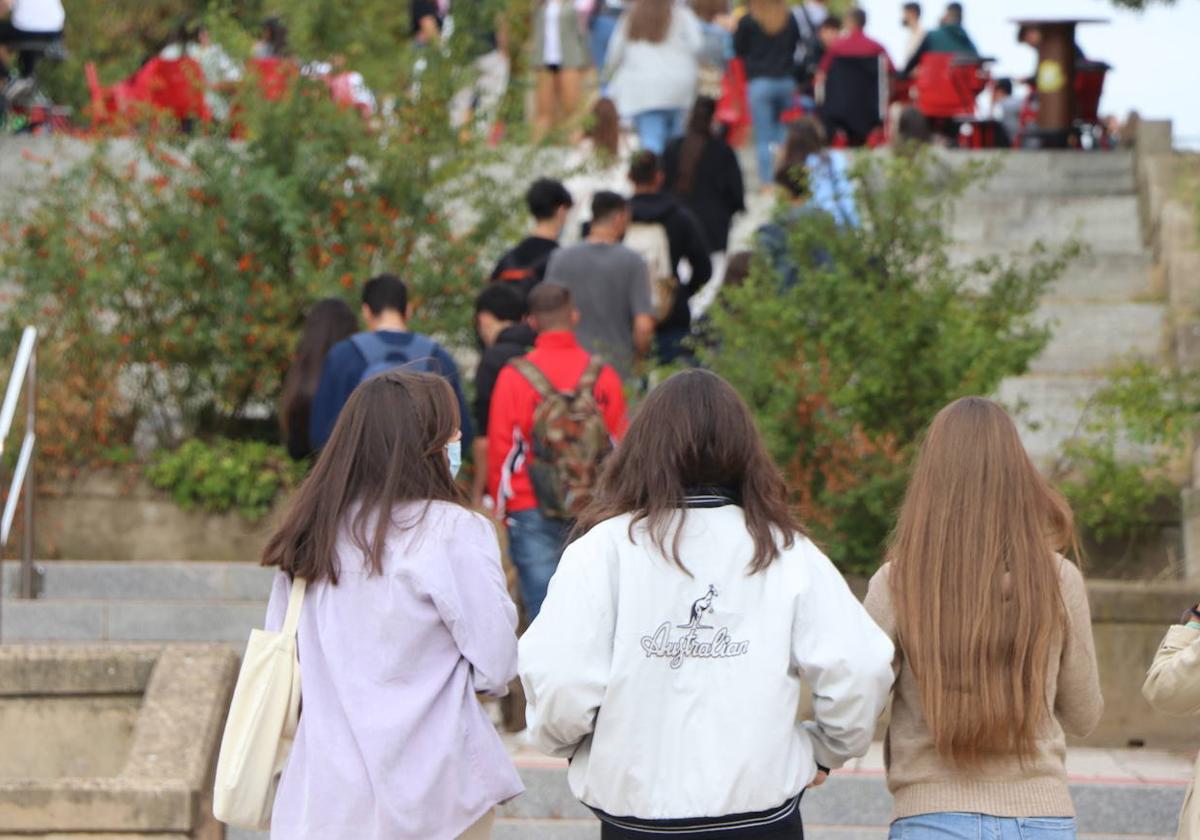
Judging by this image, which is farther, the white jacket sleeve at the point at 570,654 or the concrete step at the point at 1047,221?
the concrete step at the point at 1047,221

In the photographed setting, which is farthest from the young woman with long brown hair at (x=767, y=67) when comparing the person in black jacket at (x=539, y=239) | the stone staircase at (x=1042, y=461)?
the person in black jacket at (x=539, y=239)

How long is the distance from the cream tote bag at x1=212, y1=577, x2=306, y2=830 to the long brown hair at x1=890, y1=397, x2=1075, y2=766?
1448 mm

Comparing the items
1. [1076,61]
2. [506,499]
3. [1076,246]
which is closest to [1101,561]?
[1076,246]

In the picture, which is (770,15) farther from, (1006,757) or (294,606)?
(1006,757)

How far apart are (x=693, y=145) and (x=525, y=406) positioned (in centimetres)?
555

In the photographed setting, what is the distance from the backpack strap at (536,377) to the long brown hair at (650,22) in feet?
25.7

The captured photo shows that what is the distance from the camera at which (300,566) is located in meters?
4.72

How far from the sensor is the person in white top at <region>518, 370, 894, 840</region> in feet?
14.0

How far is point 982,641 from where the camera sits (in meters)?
4.37

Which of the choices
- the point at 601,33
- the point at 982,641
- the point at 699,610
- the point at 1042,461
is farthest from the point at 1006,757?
the point at 601,33

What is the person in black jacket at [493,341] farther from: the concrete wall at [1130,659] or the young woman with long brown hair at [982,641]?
the young woman with long brown hair at [982,641]

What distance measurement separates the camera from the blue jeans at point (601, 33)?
18297 millimetres

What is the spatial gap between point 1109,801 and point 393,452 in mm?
3486

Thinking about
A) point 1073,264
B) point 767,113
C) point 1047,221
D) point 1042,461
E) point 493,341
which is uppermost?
point 767,113
